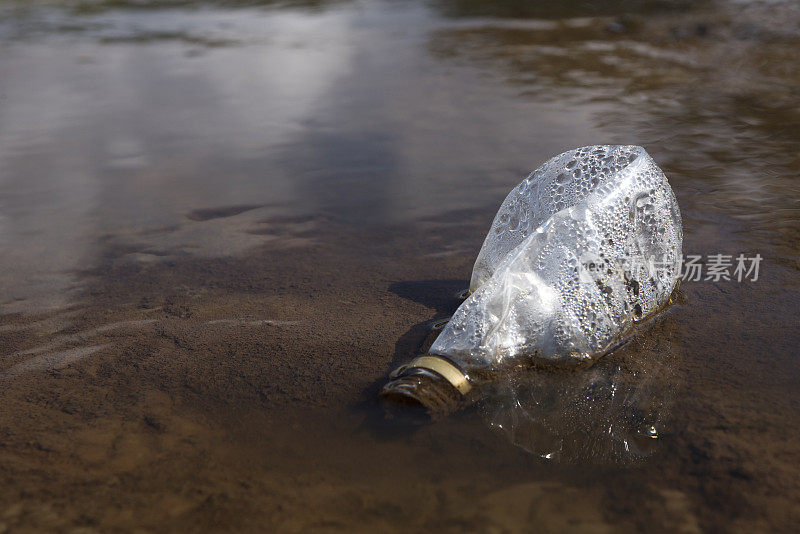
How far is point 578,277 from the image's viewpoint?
2.16m

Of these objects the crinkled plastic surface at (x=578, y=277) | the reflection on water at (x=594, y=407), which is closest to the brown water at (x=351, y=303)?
the reflection on water at (x=594, y=407)

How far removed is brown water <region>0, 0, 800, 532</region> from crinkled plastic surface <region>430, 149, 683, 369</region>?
0.12 m

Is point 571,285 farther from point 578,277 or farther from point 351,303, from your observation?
point 351,303

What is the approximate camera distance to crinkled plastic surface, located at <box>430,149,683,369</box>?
84.2 inches

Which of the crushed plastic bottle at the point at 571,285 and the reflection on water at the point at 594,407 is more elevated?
the crushed plastic bottle at the point at 571,285

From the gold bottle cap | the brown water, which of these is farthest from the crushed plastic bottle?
the brown water

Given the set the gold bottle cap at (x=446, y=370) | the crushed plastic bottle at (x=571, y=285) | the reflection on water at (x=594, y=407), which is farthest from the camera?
the crushed plastic bottle at (x=571, y=285)

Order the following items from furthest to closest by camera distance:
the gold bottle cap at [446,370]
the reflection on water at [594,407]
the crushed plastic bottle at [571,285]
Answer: the crushed plastic bottle at [571,285] < the gold bottle cap at [446,370] < the reflection on water at [594,407]

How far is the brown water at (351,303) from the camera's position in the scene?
1724mm

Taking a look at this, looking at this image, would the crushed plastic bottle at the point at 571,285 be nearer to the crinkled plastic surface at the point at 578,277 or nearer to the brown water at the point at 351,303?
the crinkled plastic surface at the point at 578,277

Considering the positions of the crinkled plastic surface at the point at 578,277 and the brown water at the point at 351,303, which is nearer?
the brown water at the point at 351,303

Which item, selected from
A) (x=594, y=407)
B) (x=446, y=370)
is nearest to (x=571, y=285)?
(x=594, y=407)

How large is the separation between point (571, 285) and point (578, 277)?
3 cm

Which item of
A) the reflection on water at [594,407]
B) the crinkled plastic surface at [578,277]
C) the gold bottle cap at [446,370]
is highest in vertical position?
the crinkled plastic surface at [578,277]
